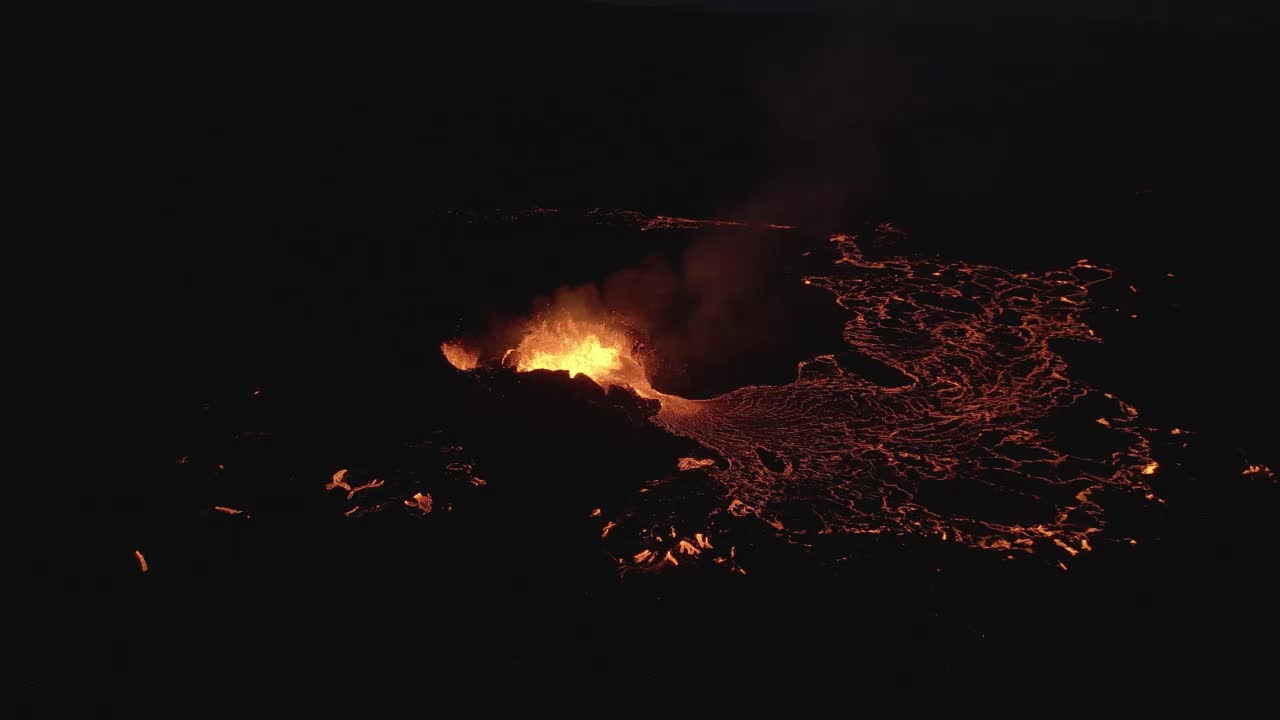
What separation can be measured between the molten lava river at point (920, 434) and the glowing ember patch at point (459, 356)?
0.08 feet

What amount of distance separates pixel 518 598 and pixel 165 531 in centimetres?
167

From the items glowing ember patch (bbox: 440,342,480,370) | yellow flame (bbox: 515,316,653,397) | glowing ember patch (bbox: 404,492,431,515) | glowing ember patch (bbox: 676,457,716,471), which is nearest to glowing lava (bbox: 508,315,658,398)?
yellow flame (bbox: 515,316,653,397)

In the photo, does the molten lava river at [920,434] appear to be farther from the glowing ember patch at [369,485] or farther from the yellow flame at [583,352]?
the glowing ember patch at [369,485]

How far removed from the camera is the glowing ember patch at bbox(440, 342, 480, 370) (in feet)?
15.8

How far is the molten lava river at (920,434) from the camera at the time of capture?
3557 millimetres

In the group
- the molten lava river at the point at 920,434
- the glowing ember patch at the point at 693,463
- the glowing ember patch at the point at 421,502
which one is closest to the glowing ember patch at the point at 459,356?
the molten lava river at the point at 920,434

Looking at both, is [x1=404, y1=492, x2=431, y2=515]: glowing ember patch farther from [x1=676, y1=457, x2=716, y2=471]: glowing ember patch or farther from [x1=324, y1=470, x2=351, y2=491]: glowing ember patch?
[x1=676, y1=457, x2=716, y2=471]: glowing ember patch

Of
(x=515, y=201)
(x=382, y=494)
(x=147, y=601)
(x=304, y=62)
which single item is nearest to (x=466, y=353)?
(x=382, y=494)

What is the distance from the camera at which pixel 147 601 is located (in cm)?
314

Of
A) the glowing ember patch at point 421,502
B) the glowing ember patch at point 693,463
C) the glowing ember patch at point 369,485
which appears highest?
the glowing ember patch at point 369,485

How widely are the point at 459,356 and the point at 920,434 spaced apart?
2.74 meters

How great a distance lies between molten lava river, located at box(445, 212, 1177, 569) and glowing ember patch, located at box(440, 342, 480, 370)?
0.03 metres

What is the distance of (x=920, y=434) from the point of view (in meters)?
4.20

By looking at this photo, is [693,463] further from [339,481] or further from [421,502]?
[339,481]
